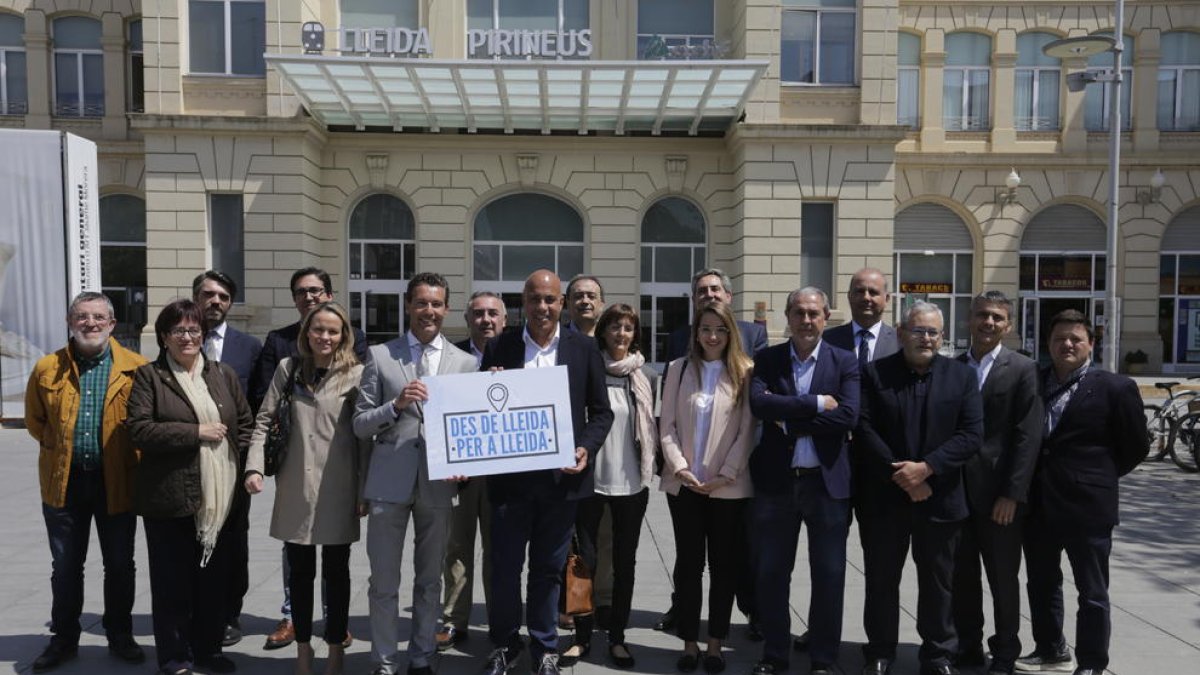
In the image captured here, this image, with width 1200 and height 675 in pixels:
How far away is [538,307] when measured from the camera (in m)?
4.54

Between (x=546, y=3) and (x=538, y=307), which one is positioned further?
(x=546, y=3)

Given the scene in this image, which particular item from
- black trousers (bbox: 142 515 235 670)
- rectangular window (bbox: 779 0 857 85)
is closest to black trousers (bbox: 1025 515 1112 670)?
black trousers (bbox: 142 515 235 670)

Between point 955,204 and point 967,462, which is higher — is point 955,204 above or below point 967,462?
above

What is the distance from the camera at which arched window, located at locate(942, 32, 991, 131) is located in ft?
77.9

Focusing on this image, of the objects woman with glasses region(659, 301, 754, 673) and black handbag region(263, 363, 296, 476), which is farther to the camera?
woman with glasses region(659, 301, 754, 673)

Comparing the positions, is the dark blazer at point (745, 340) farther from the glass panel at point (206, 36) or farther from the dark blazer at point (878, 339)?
the glass panel at point (206, 36)

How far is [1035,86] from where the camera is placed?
2366 cm

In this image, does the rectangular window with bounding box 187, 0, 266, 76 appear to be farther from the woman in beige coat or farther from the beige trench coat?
the beige trench coat

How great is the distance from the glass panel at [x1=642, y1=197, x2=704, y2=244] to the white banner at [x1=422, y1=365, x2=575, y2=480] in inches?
646

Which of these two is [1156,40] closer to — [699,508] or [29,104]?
[699,508]

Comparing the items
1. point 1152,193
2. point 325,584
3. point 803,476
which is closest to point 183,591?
point 325,584

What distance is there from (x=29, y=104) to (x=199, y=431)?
2284 cm

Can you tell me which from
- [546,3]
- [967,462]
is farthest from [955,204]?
[967,462]

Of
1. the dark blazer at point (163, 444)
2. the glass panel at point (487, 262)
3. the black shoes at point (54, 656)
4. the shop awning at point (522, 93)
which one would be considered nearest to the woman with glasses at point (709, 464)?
the dark blazer at point (163, 444)
